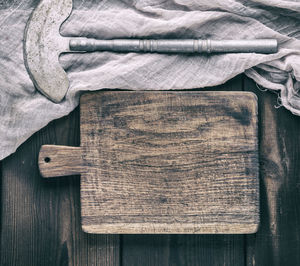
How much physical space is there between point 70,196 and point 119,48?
0.24m

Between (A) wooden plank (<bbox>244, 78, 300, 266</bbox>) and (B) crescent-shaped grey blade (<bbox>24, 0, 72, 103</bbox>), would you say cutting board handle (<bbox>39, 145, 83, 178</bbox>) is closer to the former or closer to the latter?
(B) crescent-shaped grey blade (<bbox>24, 0, 72, 103</bbox>)

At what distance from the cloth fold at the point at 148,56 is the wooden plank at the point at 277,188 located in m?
0.03

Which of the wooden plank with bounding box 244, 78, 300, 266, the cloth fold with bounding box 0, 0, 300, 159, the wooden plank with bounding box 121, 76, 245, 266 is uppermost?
the cloth fold with bounding box 0, 0, 300, 159

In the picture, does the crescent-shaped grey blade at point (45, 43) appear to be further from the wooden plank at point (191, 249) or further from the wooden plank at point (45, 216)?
the wooden plank at point (191, 249)

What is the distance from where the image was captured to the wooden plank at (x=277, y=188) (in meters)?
0.50

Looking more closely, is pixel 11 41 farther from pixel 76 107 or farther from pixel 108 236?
pixel 108 236

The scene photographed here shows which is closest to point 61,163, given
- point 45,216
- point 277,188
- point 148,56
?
point 45,216

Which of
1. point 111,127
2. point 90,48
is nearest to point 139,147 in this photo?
point 111,127

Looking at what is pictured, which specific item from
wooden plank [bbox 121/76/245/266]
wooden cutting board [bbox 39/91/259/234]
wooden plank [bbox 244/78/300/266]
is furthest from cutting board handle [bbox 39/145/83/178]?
wooden plank [bbox 244/78/300/266]

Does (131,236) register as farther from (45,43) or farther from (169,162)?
(45,43)

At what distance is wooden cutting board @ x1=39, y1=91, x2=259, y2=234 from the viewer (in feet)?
1.59

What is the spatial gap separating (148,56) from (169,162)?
0.51 ft

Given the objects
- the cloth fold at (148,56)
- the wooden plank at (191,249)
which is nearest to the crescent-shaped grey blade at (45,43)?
the cloth fold at (148,56)

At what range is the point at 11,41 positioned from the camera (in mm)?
482
